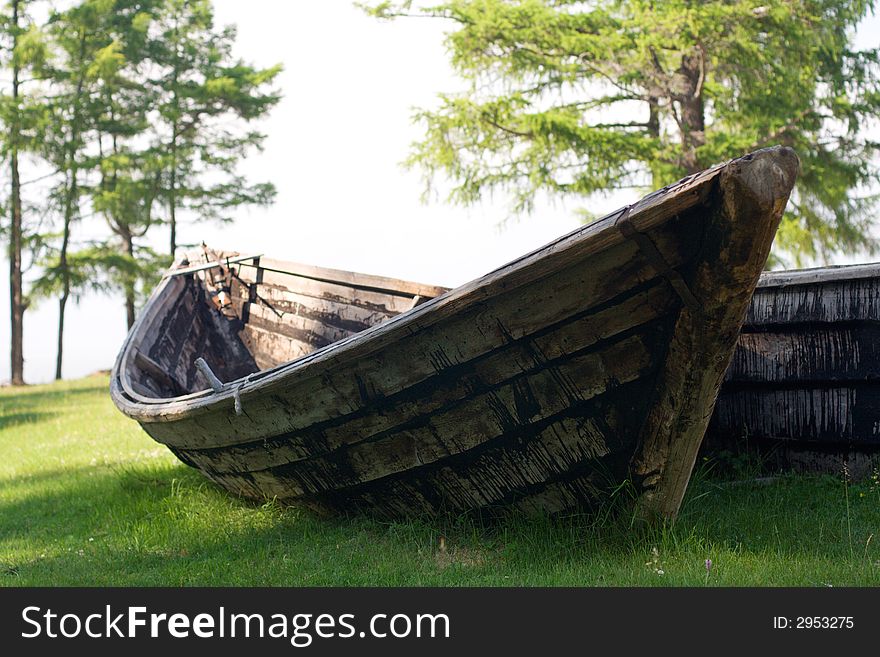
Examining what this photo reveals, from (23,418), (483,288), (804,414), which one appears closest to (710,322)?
(483,288)

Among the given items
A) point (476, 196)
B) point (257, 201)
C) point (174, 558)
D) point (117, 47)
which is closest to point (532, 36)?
point (476, 196)

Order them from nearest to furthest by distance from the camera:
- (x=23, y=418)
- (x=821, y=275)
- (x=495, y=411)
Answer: (x=495, y=411) → (x=821, y=275) → (x=23, y=418)

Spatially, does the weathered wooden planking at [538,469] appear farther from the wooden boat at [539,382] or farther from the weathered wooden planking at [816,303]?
the weathered wooden planking at [816,303]

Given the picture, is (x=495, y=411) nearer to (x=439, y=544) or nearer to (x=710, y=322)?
(x=439, y=544)

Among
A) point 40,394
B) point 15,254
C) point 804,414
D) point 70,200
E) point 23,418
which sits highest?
point 70,200

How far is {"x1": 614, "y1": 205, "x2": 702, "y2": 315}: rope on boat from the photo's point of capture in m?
2.75

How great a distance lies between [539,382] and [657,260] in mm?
686

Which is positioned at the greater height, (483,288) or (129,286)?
(129,286)

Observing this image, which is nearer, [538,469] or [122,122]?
[538,469]

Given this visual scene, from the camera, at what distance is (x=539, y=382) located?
3.23m

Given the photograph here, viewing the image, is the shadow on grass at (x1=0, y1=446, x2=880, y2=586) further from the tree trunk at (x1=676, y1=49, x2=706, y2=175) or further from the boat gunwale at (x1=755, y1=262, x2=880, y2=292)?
the tree trunk at (x1=676, y1=49, x2=706, y2=175)

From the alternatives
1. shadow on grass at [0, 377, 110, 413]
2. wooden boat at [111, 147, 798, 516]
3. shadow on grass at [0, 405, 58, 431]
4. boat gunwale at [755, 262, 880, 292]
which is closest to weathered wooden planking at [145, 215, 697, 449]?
wooden boat at [111, 147, 798, 516]

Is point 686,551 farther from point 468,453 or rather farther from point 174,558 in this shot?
point 174,558

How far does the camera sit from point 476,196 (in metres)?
15.7
